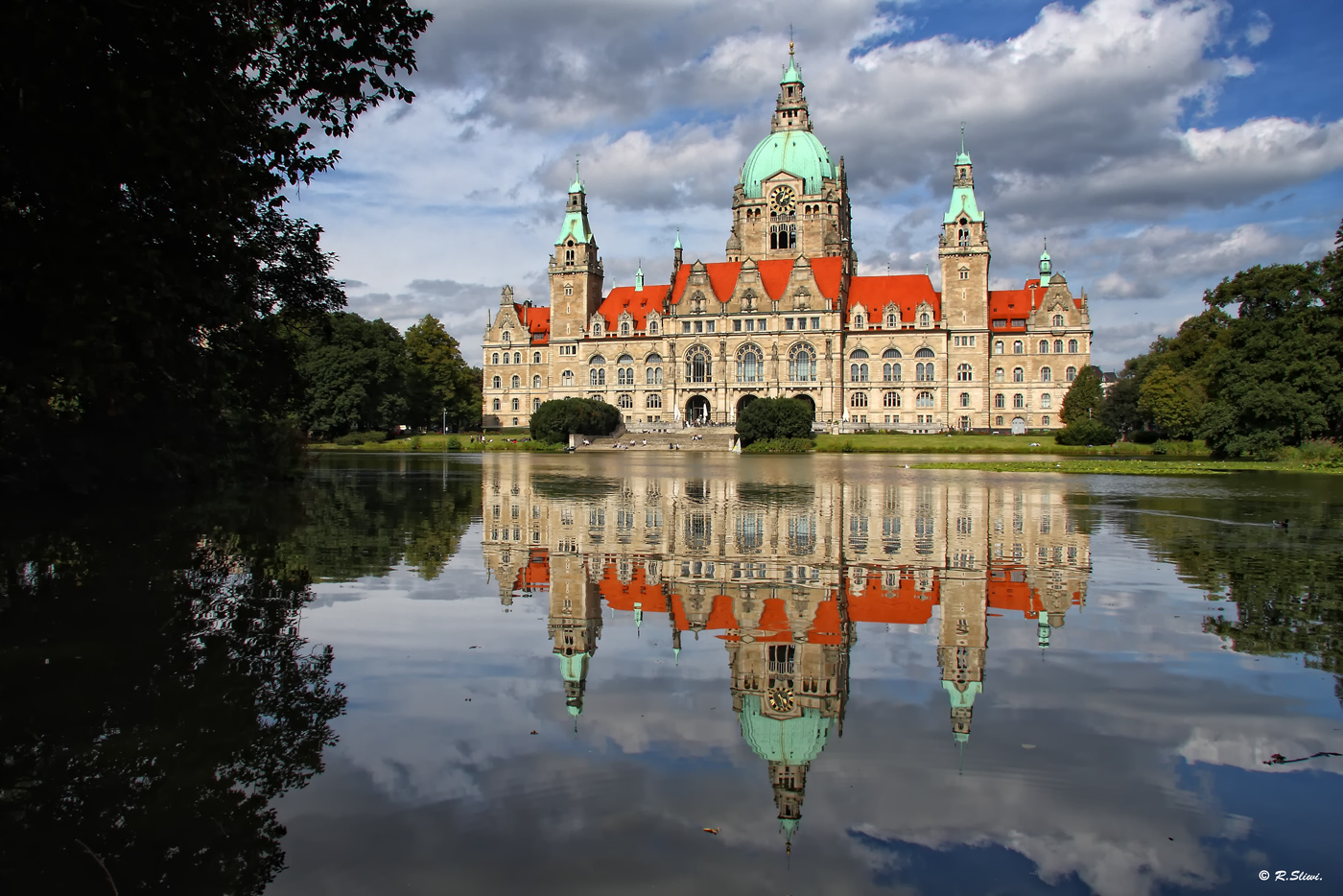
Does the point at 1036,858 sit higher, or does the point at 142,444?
the point at 142,444

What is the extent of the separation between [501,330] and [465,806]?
337 feet

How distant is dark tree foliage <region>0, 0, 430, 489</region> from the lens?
29.8ft

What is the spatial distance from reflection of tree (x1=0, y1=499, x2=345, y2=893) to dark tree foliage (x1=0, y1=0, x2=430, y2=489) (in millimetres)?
2310

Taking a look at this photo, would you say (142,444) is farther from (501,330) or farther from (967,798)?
(501,330)

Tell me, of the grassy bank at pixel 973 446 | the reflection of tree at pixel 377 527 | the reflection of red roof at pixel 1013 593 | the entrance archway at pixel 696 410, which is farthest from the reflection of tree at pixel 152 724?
the entrance archway at pixel 696 410

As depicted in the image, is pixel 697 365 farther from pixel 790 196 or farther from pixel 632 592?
pixel 632 592

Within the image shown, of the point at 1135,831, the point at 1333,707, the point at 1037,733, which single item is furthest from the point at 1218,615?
the point at 1135,831

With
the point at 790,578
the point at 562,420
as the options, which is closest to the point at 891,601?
the point at 790,578

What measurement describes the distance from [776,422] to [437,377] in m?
38.5

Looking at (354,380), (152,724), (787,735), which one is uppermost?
(354,380)

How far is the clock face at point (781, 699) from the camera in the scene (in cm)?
671

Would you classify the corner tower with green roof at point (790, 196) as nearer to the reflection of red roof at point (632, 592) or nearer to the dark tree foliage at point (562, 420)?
the dark tree foliage at point (562, 420)

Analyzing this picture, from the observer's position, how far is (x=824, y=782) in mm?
5461

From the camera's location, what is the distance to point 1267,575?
12.6 m
